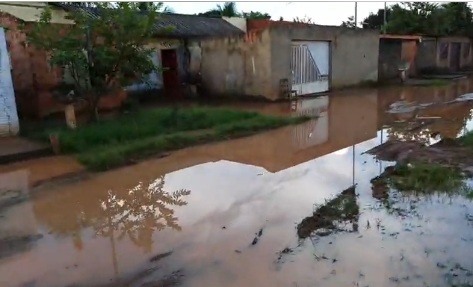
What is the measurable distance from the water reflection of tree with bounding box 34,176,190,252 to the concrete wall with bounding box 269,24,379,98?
31.6 feet

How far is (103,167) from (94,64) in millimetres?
2956

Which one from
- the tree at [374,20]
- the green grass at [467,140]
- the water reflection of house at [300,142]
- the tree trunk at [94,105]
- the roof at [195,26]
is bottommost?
the water reflection of house at [300,142]

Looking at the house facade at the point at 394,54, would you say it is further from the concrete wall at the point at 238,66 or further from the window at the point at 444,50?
the concrete wall at the point at 238,66

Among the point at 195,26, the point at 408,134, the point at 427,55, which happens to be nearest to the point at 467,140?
the point at 408,134

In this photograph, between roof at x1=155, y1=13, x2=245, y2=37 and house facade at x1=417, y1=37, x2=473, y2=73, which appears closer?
roof at x1=155, y1=13, x2=245, y2=37

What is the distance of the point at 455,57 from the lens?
26.2 meters

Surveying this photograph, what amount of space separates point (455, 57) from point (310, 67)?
14.7 meters

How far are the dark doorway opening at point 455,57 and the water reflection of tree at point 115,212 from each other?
82.3ft

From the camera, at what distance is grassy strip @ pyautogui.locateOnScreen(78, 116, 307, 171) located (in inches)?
287

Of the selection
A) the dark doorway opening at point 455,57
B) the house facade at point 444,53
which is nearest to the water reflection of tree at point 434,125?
the house facade at point 444,53

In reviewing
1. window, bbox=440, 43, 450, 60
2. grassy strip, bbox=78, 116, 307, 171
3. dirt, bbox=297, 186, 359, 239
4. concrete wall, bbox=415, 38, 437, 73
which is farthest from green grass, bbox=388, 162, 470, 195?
window, bbox=440, 43, 450, 60

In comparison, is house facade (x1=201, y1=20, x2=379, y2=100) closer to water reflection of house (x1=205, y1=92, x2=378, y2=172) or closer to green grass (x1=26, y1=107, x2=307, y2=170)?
water reflection of house (x1=205, y1=92, x2=378, y2=172)

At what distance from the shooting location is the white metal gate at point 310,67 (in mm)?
16047

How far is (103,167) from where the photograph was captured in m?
7.10
